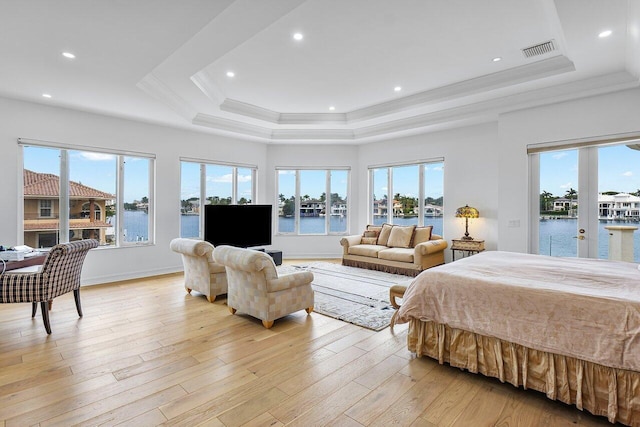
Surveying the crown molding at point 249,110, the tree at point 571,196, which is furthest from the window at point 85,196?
the tree at point 571,196

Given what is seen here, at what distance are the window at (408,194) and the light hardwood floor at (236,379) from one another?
401 cm

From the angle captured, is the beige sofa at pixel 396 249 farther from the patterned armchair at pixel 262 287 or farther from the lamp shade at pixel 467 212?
the patterned armchair at pixel 262 287

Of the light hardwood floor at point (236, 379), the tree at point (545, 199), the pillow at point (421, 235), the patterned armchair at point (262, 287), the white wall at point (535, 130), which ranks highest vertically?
the white wall at point (535, 130)

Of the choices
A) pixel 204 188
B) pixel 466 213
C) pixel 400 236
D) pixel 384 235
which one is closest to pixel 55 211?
pixel 204 188

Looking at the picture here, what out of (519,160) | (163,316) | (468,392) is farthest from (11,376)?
(519,160)

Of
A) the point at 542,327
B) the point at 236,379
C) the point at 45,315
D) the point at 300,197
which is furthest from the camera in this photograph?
the point at 300,197

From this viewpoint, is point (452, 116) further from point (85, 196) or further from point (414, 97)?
point (85, 196)

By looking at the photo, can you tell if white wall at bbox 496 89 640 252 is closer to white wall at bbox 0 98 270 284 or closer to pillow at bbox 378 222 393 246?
pillow at bbox 378 222 393 246

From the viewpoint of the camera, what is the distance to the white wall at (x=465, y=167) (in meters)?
5.84

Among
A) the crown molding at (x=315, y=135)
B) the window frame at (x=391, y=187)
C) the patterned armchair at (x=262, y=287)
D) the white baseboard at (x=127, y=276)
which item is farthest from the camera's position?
the crown molding at (x=315, y=135)

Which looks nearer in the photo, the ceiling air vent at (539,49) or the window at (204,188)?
the ceiling air vent at (539,49)

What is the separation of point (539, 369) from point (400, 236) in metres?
4.42

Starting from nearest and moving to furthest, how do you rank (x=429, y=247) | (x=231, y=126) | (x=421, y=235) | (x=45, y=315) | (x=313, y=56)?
(x=45, y=315) → (x=313, y=56) → (x=429, y=247) → (x=421, y=235) → (x=231, y=126)

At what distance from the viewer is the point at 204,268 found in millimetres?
4281
